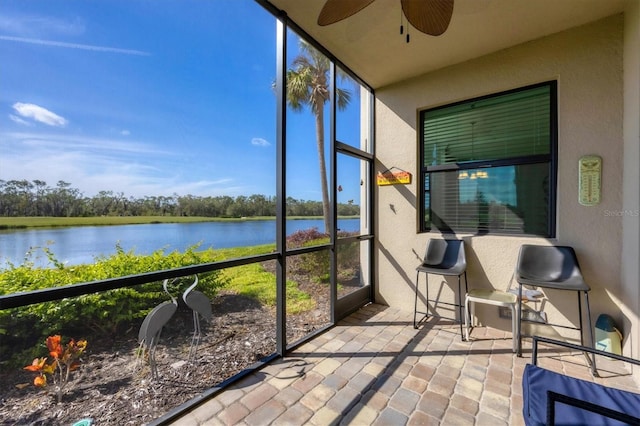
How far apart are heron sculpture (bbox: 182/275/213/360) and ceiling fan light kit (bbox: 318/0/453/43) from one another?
2270 mm

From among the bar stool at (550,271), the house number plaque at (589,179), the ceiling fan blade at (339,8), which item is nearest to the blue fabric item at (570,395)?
the bar stool at (550,271)

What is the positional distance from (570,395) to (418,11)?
246 centimetres

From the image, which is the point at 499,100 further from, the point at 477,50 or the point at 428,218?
the point at 428,218

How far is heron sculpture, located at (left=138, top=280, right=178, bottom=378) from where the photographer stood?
1857 millimetres

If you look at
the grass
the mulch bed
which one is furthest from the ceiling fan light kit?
the mulch bed

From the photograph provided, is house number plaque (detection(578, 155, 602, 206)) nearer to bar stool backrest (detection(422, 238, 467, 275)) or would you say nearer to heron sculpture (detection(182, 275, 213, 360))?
bar stool backrest (detection(422, 238, 467, 275))

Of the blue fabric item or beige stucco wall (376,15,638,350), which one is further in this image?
beige stucco wall (376,15,638,350)

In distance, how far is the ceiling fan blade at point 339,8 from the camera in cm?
184

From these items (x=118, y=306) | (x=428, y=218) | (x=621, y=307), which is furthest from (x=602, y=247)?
(x=118, y=306)

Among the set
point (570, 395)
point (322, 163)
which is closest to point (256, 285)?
point (322, 163)

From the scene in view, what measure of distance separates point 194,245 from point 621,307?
12.5ft

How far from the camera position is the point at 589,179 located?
2.52m

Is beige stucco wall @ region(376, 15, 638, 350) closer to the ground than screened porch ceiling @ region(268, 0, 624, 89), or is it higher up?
closer to the ground

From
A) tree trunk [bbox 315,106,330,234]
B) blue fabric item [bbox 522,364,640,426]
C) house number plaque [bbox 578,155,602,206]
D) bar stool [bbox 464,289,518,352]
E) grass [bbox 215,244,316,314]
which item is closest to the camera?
blue fabric item [bbox 522,364,640,426]
